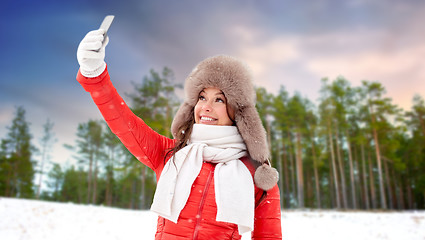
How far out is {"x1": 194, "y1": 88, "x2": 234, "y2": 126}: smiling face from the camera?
7.79 feet

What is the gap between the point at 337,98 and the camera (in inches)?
1051

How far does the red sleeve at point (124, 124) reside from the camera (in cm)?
180

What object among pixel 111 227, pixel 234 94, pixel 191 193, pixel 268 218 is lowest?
pixel 111 227

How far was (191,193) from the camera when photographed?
81.7 inches

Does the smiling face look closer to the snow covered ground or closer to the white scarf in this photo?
the white scarf

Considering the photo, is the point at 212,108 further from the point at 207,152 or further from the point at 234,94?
the point at 207,152

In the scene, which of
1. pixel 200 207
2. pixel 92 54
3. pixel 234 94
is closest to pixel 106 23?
pixel 92 54

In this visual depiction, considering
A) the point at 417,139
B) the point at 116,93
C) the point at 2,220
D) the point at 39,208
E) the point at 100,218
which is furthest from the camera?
the point at 417,139

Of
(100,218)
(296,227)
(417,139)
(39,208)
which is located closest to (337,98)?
(417,139)

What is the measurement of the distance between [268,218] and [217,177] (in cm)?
59

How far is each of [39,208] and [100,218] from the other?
131 inches

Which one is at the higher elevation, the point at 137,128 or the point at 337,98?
the point at 337,98

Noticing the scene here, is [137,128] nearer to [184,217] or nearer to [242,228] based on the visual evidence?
[184,217]

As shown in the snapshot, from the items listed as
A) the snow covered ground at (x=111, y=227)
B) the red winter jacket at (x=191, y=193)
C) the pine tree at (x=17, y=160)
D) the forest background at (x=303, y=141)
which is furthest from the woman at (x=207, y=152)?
the pine tree at (x=17, y=160)
